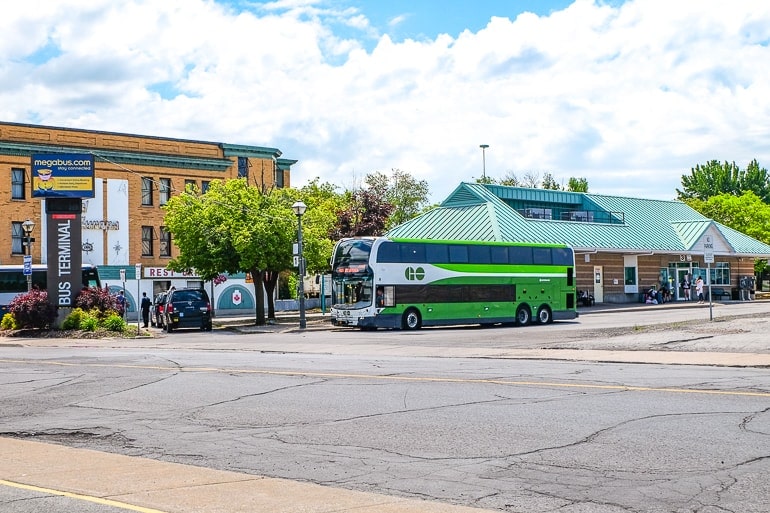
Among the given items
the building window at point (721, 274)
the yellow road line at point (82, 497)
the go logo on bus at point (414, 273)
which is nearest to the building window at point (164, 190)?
the go logo on bus at point (414, 273)

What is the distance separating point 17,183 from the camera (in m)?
54.1

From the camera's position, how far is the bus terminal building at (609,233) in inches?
2167

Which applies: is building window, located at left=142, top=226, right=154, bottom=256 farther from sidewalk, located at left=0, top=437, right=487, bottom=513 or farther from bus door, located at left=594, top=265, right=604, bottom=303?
sidewalk, located at left=0, top=437, right=487, bottom=513

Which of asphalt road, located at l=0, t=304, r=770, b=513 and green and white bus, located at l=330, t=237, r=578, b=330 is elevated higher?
green and white bus, located at l=330, t=237, r=578, b=330

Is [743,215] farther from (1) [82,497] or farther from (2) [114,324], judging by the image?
(1) [82,497]

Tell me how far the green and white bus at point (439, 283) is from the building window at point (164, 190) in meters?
22.3

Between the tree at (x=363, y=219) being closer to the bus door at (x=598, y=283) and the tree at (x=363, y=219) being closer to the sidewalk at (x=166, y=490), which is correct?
the bus door at (x=598, y=283)

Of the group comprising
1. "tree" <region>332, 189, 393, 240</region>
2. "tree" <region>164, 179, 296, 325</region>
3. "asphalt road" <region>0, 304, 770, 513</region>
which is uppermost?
"tree" <region>332, 189, 393, 240</region>

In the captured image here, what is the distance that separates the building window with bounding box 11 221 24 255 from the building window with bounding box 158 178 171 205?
346 inches

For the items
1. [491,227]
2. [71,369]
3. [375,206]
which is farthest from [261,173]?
[71,369]

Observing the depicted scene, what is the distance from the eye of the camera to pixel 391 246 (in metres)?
38.8

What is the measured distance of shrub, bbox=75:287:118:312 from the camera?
38000 millimetres

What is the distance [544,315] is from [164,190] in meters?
27.9

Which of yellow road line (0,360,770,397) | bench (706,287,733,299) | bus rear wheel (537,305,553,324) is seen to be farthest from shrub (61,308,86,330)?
bench (706,287,733,299)
